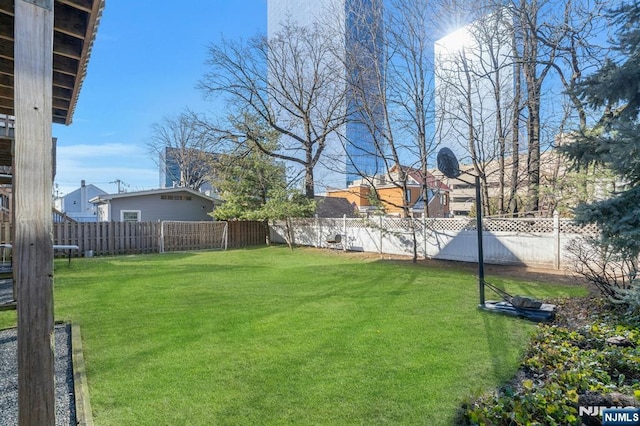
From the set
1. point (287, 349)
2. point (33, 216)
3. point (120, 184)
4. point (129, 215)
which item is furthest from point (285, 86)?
point (120, 184)

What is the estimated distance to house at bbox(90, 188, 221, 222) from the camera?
54.6 ft

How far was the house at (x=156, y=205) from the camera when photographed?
1666 centimetres

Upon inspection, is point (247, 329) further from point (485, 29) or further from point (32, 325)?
point (485, 29)

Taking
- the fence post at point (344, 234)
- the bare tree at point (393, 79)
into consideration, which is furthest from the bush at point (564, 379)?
the fence post at point (344, 234)

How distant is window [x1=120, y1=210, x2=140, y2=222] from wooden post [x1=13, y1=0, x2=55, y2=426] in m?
17.3

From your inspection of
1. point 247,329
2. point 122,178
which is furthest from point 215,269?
point 122,178

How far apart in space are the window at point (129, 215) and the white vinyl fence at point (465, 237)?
9.07m

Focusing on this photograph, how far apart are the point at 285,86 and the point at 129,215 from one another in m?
9.93

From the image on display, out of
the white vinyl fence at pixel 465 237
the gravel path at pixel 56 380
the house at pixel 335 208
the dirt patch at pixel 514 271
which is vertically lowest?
the dirt patch at pixel 514 271

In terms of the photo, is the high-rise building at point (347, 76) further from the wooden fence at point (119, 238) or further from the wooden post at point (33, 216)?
the wooden post at point (33, 216)

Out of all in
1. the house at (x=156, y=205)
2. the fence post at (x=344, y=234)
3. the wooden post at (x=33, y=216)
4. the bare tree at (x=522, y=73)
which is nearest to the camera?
the wooden post at (x=33, y=216)

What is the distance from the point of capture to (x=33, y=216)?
1.50 meters

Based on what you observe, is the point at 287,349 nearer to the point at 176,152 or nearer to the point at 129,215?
the point at 129,215

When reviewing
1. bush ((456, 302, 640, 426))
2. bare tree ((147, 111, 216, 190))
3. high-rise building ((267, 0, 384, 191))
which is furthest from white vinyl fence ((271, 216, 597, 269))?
bare tree ((147, 111, 216, 190))
